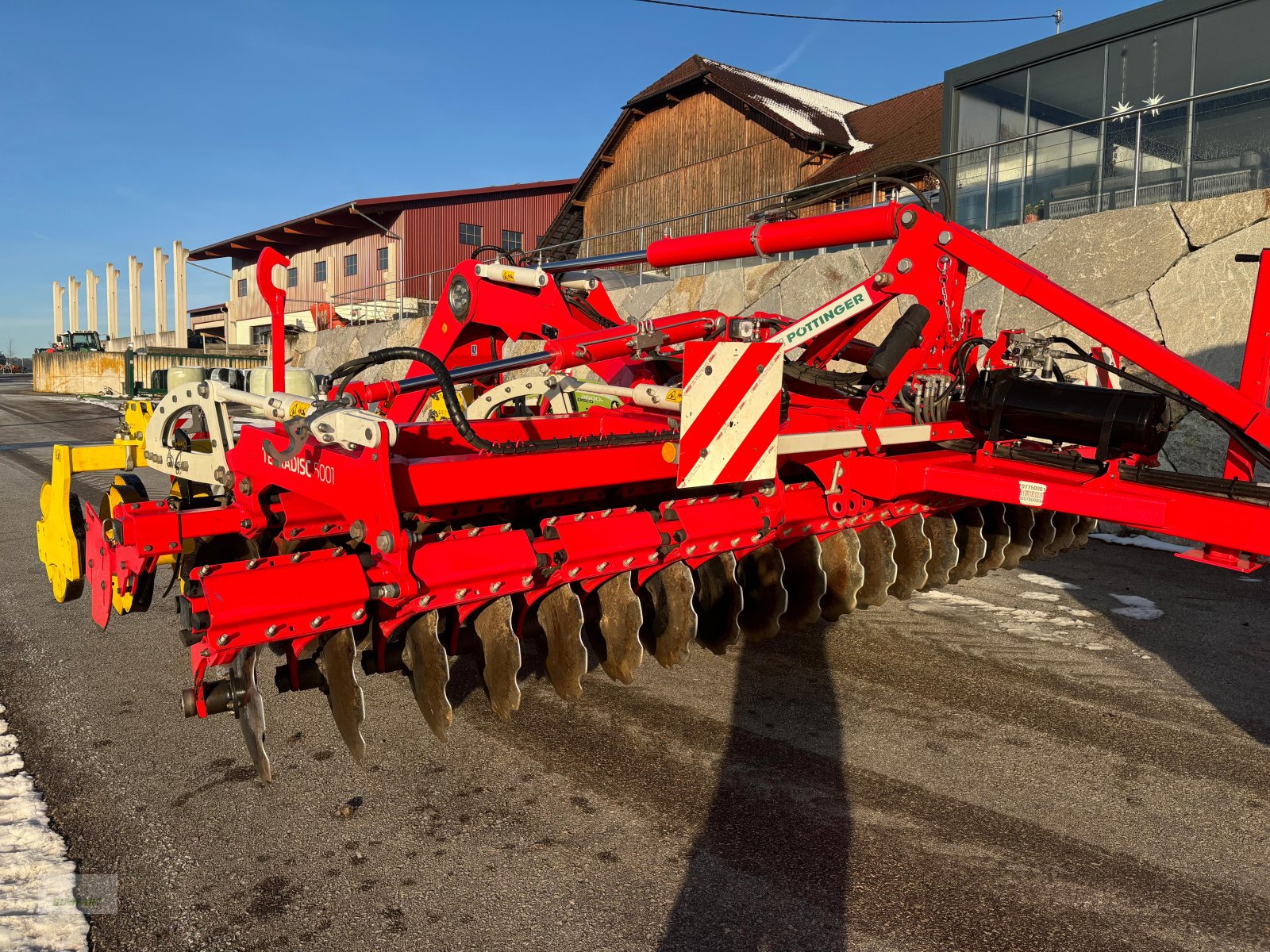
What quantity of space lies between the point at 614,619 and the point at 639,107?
2412cm

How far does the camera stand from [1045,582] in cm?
538

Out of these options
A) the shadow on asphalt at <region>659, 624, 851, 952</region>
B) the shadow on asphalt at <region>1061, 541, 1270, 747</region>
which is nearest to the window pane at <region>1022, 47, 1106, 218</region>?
the shadow on asphalt at <region>1061, 541, 1270, 747</region>

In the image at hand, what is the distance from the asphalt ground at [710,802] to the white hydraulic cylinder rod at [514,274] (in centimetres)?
196

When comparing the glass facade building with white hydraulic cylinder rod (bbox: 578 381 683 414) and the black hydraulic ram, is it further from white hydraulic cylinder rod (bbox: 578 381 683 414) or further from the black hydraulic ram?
white hydraulic cylinder rod (bbox: 578 381 683 414)

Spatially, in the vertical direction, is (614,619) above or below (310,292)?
below

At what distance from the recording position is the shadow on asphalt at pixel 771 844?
2107 millimetres

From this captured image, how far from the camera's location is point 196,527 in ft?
9.42

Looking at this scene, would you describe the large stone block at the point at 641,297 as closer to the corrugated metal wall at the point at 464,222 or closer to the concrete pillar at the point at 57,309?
the corrugated metal wall at the point at 464,222

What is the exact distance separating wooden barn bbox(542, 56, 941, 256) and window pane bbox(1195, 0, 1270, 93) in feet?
27.5

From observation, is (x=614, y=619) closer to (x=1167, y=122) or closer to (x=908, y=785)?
(x=908, y=785)

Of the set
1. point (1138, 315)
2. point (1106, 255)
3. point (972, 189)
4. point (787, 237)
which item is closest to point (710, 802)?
point (787, 237)

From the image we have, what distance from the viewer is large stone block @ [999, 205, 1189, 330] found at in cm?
738

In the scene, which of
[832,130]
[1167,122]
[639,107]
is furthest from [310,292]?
[1167,122]

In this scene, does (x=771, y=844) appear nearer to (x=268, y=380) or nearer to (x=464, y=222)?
(x=268, y=380)
